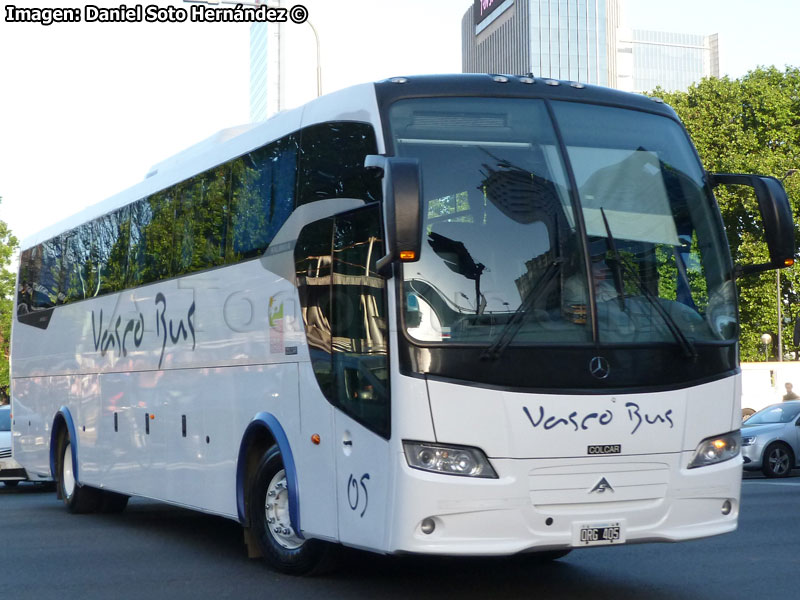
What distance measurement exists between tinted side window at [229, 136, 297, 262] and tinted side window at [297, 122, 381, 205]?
0.80 feet

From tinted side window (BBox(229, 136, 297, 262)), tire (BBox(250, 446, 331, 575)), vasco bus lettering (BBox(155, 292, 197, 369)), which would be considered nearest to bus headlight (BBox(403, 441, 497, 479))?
tire (BBox(250, 446, 331, 575))

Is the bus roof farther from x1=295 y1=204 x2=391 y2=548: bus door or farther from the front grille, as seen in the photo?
the front grille

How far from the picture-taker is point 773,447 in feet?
72.7

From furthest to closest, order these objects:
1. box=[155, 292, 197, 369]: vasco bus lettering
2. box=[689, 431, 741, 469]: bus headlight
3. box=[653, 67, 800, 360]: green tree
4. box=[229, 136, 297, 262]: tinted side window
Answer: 1. box=[653, 67, 800, 360]: green tree
2. box=[155, 292, 197, 369]: vasco bus lettering
3. box=[229, 136, 297, 262]: tinted side window
4. box=[689, 431, 741, 469]: bus headlight

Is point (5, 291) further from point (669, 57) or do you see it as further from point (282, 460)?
point (669, 57)

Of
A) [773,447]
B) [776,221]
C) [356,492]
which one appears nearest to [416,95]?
[776,221]

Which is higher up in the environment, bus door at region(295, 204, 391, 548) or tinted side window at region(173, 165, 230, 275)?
tinted side window at region(173, 165, 230, 275)

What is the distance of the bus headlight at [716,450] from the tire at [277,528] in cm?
271

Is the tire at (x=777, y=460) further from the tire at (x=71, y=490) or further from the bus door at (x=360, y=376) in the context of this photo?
the bus door at (x=360, y=376)

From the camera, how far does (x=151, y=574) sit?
932 centimetres

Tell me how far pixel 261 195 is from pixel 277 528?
2610 millimetres

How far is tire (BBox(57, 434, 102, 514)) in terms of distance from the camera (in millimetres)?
14781

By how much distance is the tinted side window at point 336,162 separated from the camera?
7.77 metres

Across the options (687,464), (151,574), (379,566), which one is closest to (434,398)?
(687,464)
